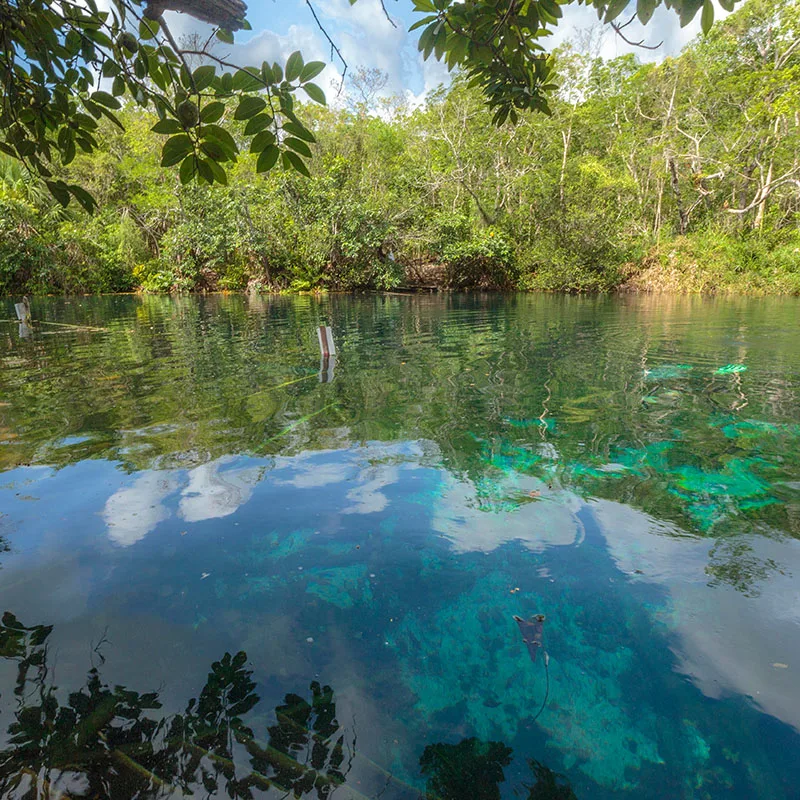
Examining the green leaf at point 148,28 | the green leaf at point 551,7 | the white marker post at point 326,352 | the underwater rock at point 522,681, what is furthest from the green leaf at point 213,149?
the white marker post at point 326,352

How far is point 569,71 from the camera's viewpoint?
1054 inches

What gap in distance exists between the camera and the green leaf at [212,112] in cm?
163

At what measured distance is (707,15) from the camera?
1839 millimetres

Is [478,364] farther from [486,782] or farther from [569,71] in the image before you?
[569,71]

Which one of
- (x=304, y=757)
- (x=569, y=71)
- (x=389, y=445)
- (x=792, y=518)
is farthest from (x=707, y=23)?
(x=569, y=71)

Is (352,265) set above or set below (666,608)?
above

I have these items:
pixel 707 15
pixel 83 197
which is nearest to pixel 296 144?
pixel 83 197

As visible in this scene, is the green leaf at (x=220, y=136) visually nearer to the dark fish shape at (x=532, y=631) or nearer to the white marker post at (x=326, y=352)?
the dark fish shape at (x=532, y=631)

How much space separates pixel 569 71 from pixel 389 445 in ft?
99.8

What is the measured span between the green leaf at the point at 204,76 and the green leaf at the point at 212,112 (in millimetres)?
141

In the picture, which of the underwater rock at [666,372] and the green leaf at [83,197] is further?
the underwater rock at [666,372]

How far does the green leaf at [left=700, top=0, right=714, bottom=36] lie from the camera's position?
5.92 ft

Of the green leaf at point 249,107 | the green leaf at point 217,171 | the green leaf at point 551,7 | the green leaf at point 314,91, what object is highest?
the green leaf at point 551,7

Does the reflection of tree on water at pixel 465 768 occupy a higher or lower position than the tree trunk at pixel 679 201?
lower
